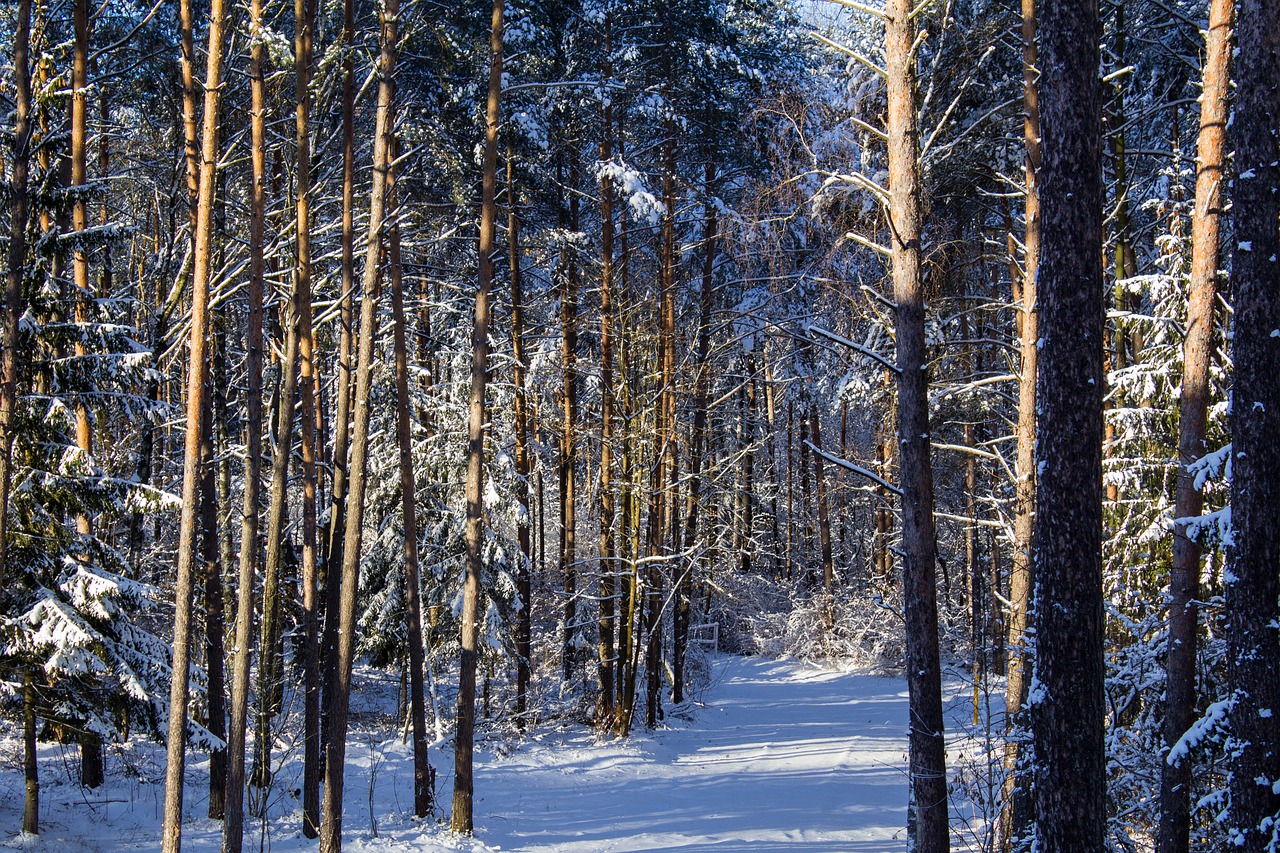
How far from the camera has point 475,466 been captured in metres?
10.6

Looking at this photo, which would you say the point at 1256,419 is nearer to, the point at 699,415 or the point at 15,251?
the point at 15,251

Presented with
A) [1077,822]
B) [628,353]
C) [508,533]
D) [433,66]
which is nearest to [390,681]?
[508,533]

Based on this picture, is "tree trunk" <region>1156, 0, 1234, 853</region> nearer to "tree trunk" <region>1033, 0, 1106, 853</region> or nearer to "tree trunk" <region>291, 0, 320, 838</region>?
"tree trunk" <region>1033, 0, 1106, 853</region>

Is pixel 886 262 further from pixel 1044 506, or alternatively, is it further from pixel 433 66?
pixel 433 66

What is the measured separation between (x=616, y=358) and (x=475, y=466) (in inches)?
221

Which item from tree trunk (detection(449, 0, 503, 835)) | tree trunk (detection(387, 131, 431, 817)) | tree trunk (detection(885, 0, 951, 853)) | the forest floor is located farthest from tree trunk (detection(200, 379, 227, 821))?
tree trunk (detection(885, 0, 951, 853))

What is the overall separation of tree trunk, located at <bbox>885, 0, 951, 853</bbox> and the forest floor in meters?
1.63

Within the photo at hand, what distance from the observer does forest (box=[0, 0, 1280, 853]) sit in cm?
590

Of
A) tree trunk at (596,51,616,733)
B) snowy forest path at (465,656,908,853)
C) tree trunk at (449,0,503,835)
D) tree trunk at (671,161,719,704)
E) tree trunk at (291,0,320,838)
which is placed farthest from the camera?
tree trunk at (671,161,719,704)

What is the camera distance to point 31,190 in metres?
8.51

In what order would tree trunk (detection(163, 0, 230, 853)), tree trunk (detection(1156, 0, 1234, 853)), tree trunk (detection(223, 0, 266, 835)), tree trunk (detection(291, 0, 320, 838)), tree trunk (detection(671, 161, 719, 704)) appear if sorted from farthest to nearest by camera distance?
1. tree trunk (detection(671, 161, 719, 704))
2. tree trunk (detection(291, 0, 320, 838))
3. tree trunk (detection(223, 0, 266, 835))
4. tree trunk (detection(163, 0, 230, 853))
5. tree trunk (detection(1156, 0, 1234, 853))

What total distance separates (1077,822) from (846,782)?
9.78 metres

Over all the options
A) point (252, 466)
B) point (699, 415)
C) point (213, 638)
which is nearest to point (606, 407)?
point (699, 415)

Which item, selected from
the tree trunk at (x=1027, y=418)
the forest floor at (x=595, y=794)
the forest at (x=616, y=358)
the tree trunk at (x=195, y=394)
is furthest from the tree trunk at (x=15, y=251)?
the tree trunk at (x=1027, y=418)
